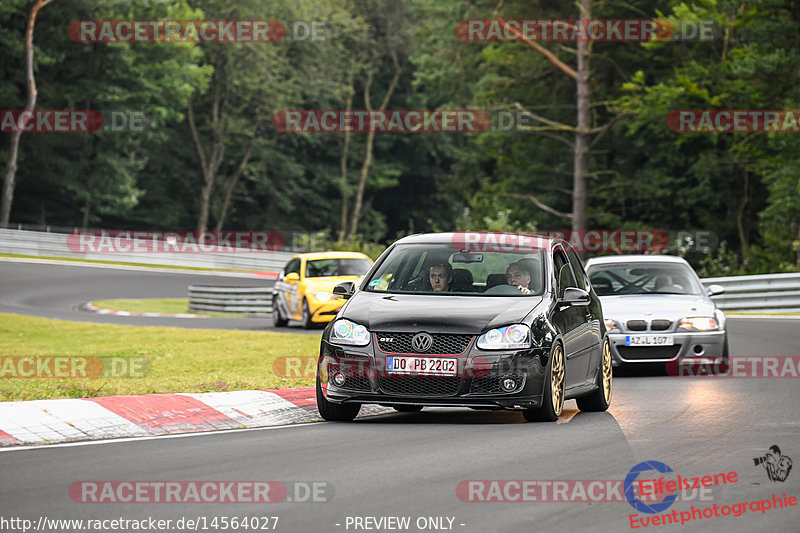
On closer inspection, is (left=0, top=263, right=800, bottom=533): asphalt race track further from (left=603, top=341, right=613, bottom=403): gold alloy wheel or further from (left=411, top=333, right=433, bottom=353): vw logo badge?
(left=411, top=333, right=433, bottom=353): vw logo badge

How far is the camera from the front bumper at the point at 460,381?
1015 centimetres

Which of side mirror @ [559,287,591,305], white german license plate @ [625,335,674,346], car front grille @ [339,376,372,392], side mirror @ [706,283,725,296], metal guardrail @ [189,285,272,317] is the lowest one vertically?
metal guardrail @ [189,285,272,317]

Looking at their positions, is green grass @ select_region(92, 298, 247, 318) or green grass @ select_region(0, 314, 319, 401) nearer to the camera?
green grass @ select_region(0, 314, 319, 401)

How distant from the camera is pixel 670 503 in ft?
23.5

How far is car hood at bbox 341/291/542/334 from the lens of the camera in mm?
10242

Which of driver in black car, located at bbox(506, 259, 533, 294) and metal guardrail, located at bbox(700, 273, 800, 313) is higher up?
driver in black car, located at bbox(506, 259, 533, 294)

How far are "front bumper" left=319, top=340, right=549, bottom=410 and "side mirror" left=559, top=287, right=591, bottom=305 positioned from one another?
3.19 ft

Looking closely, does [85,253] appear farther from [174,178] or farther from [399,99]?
[399,99]

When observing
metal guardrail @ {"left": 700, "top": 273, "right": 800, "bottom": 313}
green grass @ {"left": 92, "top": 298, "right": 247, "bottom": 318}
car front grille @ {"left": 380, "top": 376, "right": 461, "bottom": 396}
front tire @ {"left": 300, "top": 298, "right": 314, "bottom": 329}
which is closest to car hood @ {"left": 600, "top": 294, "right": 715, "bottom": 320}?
car front grille @ {"left": 380, "top": 376, "right": 461, "bottom": 396}

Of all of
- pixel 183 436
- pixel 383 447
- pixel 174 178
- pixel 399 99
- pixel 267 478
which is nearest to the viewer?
pixel 267 478

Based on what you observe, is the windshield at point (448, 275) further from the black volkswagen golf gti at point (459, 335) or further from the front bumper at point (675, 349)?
the front bumper at point (675, 349)

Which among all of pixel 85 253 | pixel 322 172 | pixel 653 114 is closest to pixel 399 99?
pixel 322 172

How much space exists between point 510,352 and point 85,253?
143ft

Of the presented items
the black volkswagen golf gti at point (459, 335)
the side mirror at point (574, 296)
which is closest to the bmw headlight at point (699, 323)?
the black volkswagen golf gti at point (459, 335)
